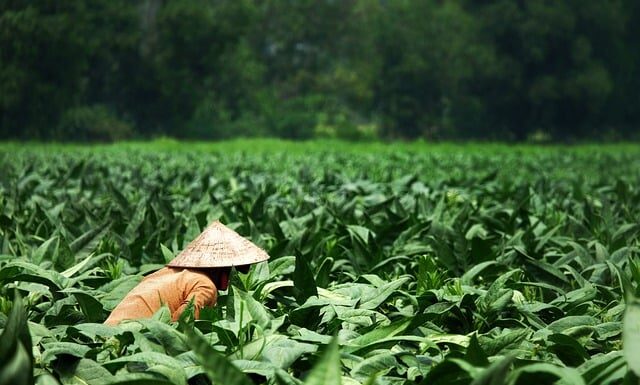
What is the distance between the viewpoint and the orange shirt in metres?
3.61

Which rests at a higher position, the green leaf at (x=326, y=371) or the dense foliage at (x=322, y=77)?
the dense foliage at (x=322, y=77)

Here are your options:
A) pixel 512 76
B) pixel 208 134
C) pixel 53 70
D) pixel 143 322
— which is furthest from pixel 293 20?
pixel 143 322

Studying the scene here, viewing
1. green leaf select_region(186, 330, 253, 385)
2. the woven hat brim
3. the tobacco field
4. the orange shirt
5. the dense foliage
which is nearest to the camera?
green leaf select_region(186, 330, 253, 385)

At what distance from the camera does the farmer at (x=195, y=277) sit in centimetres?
364

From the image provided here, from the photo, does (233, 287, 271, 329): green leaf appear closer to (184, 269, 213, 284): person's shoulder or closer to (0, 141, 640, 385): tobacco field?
(0, 141, 640, 385): tobacco field

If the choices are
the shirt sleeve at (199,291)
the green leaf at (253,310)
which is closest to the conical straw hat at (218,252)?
the shirt sleeve at (199,291)

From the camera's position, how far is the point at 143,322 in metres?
2.99

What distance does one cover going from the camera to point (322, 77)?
5994cm

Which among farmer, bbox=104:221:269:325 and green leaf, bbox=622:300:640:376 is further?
farmer, bbox=104:221:269:325

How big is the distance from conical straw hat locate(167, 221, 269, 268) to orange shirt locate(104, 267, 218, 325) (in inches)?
3.8

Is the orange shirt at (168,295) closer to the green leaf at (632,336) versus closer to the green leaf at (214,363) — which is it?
the green leaf at (214,363)

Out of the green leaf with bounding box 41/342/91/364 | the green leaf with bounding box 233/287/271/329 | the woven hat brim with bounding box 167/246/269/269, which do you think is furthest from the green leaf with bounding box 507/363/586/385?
the woven hat brim with bounding box 167/246/269/269

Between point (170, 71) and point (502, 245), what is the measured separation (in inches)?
1731

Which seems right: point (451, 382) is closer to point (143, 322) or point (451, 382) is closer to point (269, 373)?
point (269, 373)
